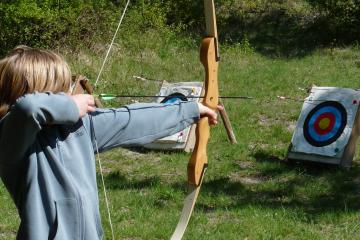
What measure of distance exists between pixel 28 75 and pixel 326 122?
3.69m

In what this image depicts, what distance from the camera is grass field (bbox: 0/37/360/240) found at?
3445 mm

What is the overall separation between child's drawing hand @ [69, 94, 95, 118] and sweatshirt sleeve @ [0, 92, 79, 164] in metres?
0.02

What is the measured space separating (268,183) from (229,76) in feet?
12.2

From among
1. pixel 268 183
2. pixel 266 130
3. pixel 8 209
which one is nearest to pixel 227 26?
pixel 266 130

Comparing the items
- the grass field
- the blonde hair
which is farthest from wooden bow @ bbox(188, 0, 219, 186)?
the grass field

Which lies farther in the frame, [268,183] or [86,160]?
[268,183]

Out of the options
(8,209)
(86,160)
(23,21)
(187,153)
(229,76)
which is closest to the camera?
(86,160)

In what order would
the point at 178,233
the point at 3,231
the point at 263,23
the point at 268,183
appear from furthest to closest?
1. the point at 263,23
2. the point at 268,183
3. the point at 3,231
4. the point at 178,233

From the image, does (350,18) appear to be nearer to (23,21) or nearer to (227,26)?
(227,26)

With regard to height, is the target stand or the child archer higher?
the child archer

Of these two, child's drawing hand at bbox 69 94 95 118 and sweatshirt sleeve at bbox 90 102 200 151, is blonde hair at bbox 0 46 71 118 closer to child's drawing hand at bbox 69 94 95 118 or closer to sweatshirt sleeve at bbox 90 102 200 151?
child's drawing hand at bbox 69 94 95 118

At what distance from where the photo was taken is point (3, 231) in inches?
136

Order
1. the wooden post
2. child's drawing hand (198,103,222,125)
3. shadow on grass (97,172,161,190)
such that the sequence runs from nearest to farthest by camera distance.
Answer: child's drawing hand (198,103,222,125) → shadow on grass (97,172,161,190) → the wooden post

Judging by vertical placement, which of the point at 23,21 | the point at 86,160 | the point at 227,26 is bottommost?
the point at 227,26
